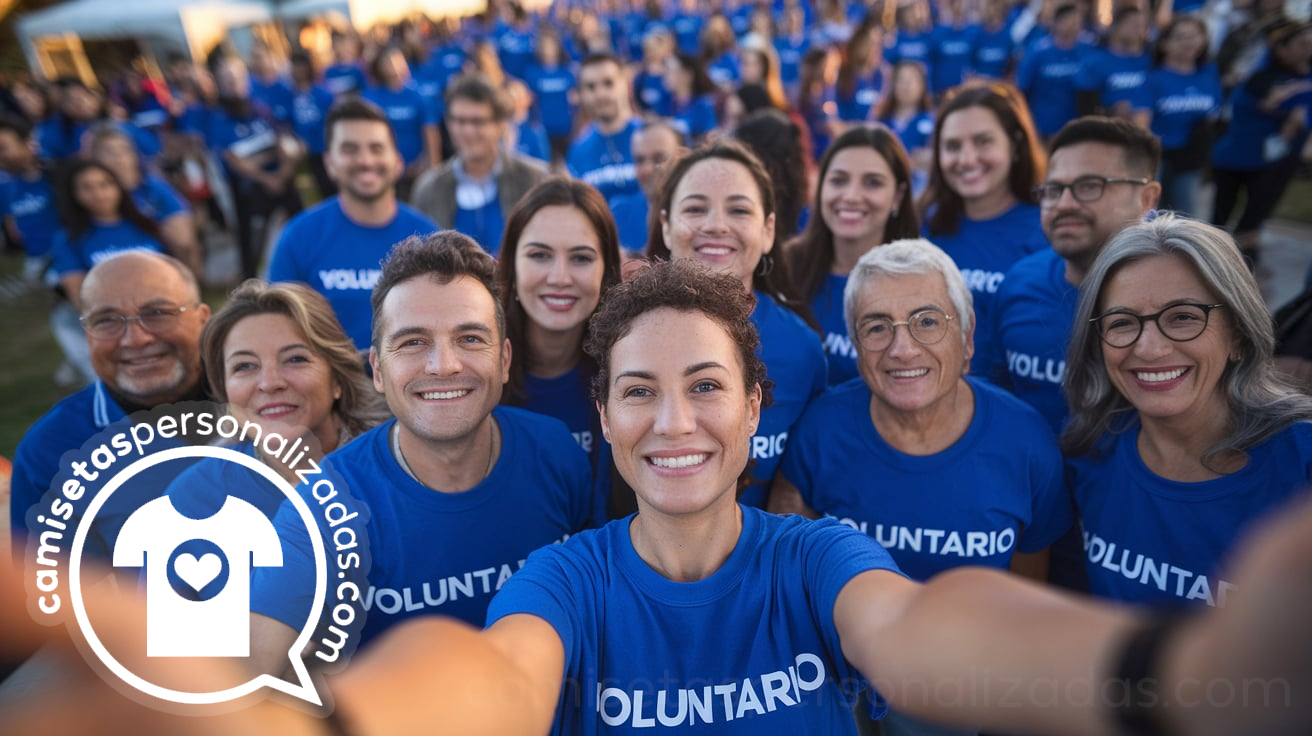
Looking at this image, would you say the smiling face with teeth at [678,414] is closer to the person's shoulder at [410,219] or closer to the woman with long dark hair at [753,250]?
the woman with long dark hair at [753,250]

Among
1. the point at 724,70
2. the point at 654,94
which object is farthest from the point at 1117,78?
the point at 654,94

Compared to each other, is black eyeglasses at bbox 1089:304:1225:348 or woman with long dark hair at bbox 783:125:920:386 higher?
woman with long dark hair at bbox 783:125:920:386

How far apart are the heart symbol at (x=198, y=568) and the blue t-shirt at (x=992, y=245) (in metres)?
3.25

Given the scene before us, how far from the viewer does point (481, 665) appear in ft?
4.29

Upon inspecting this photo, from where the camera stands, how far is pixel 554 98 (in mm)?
11891

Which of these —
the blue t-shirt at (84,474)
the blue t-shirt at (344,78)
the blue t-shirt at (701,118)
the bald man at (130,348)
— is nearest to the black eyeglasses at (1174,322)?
the blue t-shirt at (84,474)

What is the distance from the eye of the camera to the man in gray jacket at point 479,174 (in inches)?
210

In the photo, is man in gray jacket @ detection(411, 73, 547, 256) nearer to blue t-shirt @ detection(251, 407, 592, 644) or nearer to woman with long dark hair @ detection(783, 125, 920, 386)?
woman with long dark hair @ detection(783, 125, 920, 386)

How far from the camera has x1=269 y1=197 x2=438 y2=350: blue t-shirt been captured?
4309mm

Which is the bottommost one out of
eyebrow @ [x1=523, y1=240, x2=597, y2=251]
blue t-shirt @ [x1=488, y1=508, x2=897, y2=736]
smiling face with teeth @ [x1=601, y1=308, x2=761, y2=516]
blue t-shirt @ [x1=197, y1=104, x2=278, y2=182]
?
blue t-shirt @ [x1=488, y1=508, x2=897, y2=736]

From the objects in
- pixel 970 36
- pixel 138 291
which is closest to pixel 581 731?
pixel 138 291

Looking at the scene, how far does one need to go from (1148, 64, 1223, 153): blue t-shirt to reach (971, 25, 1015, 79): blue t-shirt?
12.8ft

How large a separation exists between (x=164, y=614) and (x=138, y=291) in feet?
7.25

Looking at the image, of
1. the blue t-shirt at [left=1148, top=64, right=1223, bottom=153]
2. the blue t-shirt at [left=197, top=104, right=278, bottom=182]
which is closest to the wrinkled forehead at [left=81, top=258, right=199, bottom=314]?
the blue t-shirt at [left=197, top=104, right=278, bottom=182]
